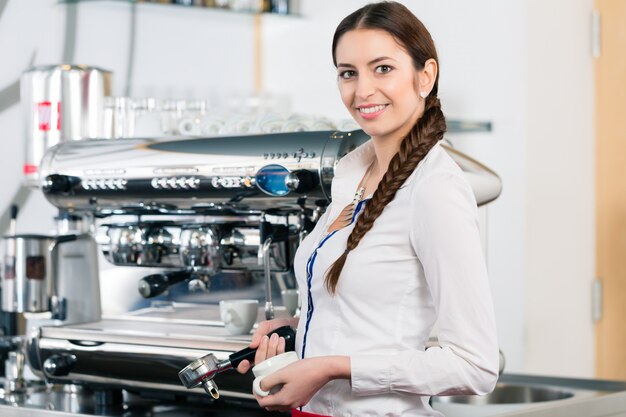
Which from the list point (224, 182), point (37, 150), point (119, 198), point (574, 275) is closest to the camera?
point (224, 182)

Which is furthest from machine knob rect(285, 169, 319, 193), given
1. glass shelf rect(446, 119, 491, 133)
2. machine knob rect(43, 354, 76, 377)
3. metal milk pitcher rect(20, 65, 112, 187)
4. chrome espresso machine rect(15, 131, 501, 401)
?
glass shelf rect(446, 119, 491, 133)

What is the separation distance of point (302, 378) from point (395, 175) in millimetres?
280

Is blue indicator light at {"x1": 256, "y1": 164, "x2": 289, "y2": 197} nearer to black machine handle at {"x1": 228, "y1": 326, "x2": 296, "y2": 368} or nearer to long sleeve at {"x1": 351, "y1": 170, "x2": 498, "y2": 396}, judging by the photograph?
black machine handle at {"x1": 228, "y1": 326, "x2": 296, "y2": 368}

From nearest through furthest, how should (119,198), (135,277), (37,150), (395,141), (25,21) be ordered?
(395,141), (119,198), (135,277), (37,150), (25,21)

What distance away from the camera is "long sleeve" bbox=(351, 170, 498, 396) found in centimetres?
129

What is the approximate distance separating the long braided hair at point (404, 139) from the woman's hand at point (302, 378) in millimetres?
96

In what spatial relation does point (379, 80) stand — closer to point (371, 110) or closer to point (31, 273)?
point (371, 110)

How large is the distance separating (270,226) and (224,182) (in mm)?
117

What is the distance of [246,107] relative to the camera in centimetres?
351

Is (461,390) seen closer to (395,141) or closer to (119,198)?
(395,141)

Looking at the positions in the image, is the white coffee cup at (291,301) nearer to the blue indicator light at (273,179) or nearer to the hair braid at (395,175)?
the blue indicator light at (273,179)

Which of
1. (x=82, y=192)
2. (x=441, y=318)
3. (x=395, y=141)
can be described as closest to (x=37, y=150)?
(x=82, y=192)

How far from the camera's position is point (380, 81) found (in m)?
1.39

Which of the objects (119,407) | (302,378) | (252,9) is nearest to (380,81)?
(302,378)
